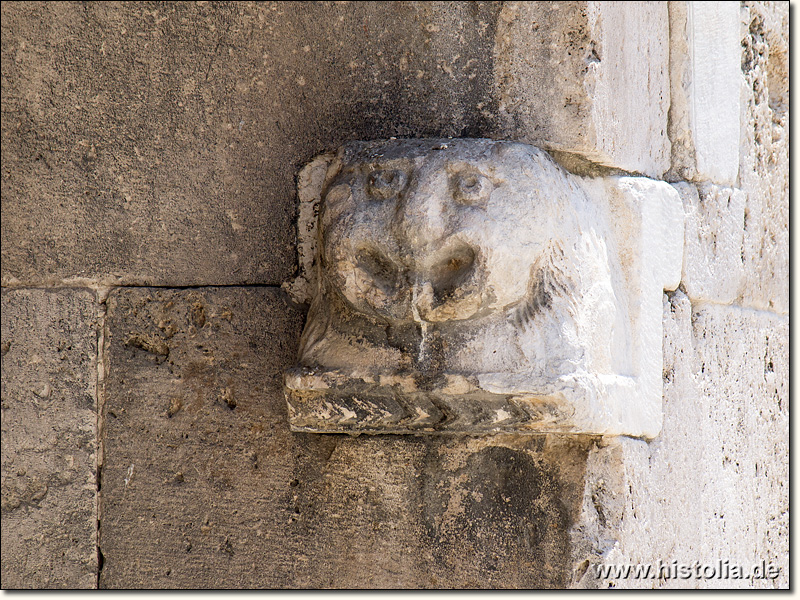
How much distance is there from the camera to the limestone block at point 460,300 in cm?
159

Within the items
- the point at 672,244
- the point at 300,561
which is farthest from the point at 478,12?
the point at 300,561

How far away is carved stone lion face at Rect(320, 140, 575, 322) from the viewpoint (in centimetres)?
158

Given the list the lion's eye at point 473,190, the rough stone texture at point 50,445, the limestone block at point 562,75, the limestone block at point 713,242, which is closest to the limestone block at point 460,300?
the lion's eye at point 473,190

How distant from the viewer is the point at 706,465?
2.13 m

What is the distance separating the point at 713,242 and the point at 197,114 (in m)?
1.31

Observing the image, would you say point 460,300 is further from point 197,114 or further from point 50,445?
point 50,445

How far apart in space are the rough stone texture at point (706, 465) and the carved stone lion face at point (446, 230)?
0.48 meters

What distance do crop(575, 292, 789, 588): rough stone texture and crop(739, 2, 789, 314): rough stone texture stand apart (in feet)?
0.36

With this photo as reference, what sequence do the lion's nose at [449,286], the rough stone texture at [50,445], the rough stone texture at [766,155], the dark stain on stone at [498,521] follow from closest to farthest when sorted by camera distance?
the lion's nose at [449,286], the dark stain on stone at [498,521], the rough stone texture at [50,445], the rough stone texture at [766,155]

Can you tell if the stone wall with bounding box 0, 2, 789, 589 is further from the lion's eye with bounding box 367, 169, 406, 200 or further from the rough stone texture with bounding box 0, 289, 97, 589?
the lion's eye with bounding box 367, 169, 406, 200

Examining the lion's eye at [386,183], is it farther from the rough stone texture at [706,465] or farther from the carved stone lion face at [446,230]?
the rough stone texture at [706,465]

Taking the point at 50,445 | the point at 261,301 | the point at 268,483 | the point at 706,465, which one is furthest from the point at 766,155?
the point at 50,445

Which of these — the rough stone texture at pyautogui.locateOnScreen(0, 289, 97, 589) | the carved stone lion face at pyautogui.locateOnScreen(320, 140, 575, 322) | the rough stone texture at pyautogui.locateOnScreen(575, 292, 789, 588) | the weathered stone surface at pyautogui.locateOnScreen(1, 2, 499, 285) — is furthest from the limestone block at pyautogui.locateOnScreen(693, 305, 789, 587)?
the rough stone texture at pyautogui.locateOnScreen(0, 289, 97, 589)

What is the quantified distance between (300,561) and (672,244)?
109 cm
